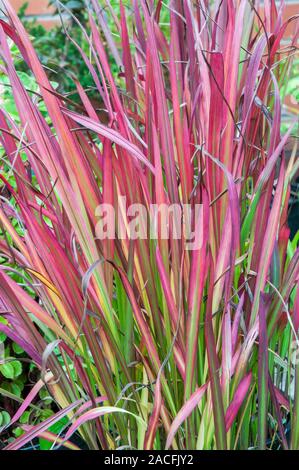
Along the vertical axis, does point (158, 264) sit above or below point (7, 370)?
above

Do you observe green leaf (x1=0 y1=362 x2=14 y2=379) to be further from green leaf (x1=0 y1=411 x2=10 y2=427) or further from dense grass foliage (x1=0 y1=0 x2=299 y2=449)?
dense grass foliage (x1=0 y1=0 x2=299 y2=449)

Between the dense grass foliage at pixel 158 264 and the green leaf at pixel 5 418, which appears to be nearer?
the dense grass foliage at pixel 158 264

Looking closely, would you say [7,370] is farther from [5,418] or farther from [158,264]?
[158,264]

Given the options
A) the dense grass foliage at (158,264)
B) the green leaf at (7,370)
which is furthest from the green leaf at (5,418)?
the dense grass foliage at (158,264)

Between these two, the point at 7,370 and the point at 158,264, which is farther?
the point at 7,370

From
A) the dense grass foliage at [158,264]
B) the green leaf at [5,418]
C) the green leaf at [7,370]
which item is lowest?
the green leaf at [5,418]

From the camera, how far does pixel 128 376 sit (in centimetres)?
80

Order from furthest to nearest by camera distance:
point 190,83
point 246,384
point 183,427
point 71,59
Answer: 1. point 71,59
2. point 190,83
3. point 183,427
4. point 246,384

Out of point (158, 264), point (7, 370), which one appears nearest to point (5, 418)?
point (7, 370)

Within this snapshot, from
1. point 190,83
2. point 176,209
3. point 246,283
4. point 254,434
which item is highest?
point 190,83

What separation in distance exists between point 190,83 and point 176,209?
0.27 m

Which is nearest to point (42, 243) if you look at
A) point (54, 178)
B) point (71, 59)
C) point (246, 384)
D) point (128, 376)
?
point (54, 178)

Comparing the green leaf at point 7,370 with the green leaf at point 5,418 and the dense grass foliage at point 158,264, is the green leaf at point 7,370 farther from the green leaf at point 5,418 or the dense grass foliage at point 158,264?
the dense grass foliage at point 158,264
